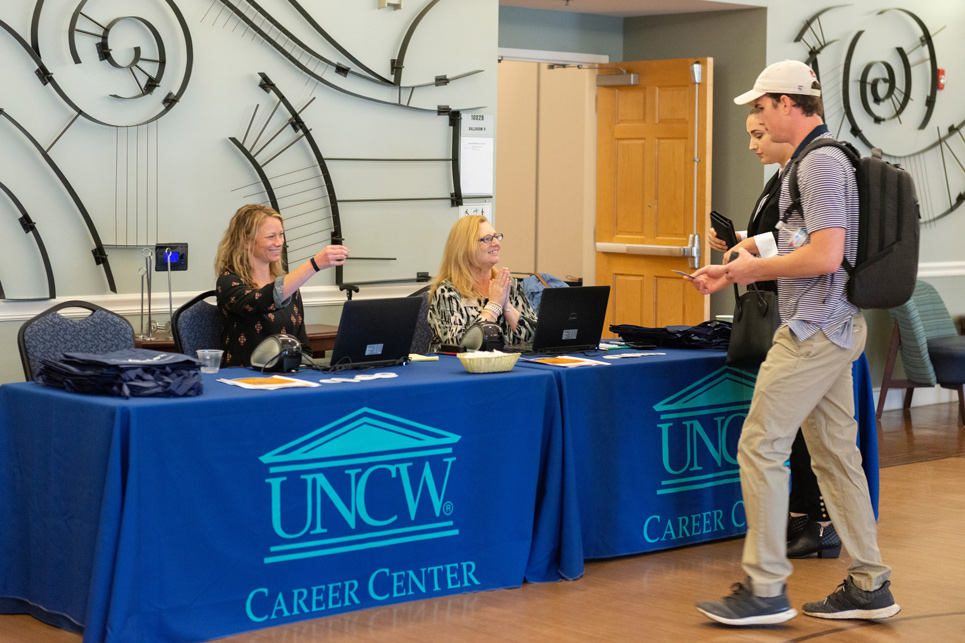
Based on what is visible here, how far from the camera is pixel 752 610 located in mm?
3225

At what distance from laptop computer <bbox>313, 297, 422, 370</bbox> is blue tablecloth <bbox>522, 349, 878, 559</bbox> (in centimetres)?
42

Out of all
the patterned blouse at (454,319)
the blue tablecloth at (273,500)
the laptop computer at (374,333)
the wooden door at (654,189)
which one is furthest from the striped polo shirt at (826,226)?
the wooden door at (654,189)

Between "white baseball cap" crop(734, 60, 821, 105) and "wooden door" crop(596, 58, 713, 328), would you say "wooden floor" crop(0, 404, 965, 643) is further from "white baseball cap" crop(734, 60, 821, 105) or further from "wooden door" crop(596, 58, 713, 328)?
"wooden door" crop(596, 58, 713, 328)

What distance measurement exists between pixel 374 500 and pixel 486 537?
0.42m

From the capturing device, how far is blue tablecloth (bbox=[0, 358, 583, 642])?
9.52ft

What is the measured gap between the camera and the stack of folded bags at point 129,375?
9.82ft

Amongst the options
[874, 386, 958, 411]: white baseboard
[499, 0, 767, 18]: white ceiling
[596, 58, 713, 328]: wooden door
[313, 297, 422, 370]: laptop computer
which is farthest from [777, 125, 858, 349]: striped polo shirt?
[874, 386, 958, 411]: white baseboard

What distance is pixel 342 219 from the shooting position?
5598 mm

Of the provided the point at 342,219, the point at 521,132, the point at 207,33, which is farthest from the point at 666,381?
the point at 521,132

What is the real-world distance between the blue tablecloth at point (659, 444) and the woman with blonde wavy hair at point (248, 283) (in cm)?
101

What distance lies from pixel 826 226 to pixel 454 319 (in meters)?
1.59

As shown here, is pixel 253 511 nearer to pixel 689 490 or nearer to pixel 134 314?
pixel 689 490

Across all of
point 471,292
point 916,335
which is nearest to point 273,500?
point 471,292

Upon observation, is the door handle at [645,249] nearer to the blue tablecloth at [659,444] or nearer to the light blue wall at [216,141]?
the light blue wall at [216,141]
